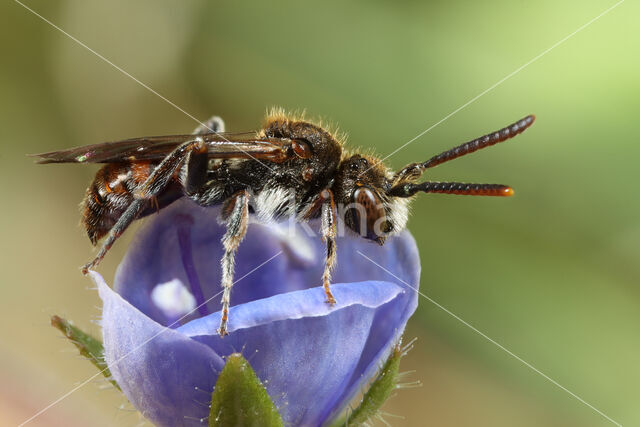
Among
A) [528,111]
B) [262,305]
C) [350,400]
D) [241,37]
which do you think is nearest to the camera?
[262,305]

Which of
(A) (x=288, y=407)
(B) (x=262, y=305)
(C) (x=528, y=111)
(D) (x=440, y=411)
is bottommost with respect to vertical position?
(D) (x=440, y=411)

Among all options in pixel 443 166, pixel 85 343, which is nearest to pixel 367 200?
pixel 85 343

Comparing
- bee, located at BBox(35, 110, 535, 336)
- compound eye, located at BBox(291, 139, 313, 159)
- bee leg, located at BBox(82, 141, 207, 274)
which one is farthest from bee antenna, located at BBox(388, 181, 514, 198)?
bee leg, located at BBox(82, 141, 207, 274)

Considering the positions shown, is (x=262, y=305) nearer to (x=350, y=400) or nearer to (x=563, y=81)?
(x=350, y=400)

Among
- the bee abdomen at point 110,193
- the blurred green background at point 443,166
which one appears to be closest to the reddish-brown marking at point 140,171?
the bee abdomen at point 110,193

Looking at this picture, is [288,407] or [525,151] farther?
[525,151]

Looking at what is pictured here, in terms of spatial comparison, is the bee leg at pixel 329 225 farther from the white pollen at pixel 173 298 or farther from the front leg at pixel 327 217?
the white pollen at pixel 173 298

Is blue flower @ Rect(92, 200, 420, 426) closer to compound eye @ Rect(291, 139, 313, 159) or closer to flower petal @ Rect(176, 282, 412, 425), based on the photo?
flower petal @ Rect(176, 282, 412, 425)

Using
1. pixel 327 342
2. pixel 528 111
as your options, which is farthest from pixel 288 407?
pixel 528 111
